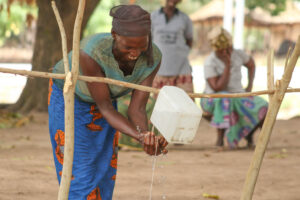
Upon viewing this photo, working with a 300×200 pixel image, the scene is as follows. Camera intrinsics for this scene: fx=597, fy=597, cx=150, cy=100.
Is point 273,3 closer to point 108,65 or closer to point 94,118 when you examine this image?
point 94,118

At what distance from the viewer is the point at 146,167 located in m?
5.48

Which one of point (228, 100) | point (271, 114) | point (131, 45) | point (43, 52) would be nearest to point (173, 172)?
point (228, 100)

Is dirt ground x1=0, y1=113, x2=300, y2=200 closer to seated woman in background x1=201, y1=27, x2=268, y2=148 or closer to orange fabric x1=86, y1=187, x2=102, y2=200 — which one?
seated woman in background x1=201, y1=27, x2=268, y2=148

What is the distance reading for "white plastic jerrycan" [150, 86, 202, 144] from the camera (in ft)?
7.81

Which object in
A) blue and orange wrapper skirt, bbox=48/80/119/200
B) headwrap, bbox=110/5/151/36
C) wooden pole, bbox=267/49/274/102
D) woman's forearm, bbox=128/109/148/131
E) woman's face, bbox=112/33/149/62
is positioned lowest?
blue and orange wrapper skirt, bbox=48/80/119/200

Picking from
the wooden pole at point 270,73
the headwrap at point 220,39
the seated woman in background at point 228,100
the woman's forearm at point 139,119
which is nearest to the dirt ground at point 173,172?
the seated woman in background at point 228,100

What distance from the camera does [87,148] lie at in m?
3.09

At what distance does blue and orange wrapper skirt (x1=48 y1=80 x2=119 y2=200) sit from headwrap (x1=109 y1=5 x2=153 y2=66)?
1.86 ft

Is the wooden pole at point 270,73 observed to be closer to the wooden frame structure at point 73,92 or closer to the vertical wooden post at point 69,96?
the wooden frame structure at point 73,92

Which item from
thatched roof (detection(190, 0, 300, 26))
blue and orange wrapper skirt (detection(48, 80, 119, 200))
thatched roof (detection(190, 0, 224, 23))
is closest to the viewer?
blue and orange wrapper skirt (detection(48, 80, 119, 200))

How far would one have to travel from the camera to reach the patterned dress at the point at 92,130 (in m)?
2.91

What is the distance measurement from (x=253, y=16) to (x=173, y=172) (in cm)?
2308

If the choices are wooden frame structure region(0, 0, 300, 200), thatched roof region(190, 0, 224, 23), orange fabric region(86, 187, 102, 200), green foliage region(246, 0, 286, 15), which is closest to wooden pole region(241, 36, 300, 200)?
wooden frame structure region(0, 0, 300, 200)

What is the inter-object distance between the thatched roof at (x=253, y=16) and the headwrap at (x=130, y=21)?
78.6ft
